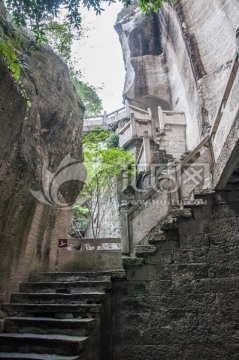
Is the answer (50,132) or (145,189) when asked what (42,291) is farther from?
(145,189)

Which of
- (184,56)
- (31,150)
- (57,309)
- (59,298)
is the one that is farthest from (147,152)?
(57,309)

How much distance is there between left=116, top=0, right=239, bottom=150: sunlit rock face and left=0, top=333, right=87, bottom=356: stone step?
219 inches

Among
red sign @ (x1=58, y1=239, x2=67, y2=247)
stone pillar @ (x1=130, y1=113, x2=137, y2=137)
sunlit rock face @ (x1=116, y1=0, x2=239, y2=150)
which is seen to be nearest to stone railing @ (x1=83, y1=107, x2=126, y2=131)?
sunlit rock face @ (x1=116, y1=0, x2=239, y2=150)

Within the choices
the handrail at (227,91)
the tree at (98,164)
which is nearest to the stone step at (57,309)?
the handrail at (227,91)

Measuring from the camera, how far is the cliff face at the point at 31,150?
12.9 feet

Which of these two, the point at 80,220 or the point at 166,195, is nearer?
the point at 166,195

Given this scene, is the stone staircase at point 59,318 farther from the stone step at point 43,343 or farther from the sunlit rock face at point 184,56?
the sunlit rock face at point 184,56

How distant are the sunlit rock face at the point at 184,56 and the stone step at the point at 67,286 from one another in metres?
4.60

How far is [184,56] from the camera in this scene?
1545cm

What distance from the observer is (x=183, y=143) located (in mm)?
16281

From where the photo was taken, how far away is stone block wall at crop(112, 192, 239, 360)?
16.9ft

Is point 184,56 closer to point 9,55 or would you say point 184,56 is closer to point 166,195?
point 166,195

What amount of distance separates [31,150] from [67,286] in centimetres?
288

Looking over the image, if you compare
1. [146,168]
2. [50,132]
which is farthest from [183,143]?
[50,132]
